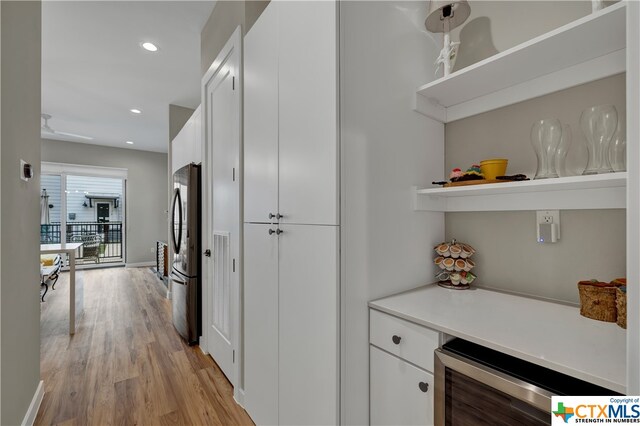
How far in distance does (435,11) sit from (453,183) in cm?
82

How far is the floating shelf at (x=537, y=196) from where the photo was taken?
950 millimetres

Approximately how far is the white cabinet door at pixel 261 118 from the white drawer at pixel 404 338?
0.74 metres

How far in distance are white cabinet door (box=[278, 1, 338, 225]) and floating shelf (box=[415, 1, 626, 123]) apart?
52 centimetres

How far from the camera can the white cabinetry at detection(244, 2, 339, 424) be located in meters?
1.11

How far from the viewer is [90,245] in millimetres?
6902

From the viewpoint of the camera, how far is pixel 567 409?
2.25 feet

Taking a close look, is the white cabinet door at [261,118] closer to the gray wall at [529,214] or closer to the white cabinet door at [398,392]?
the white cabinet door at [398,392]

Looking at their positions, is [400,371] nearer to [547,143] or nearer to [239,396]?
[547,143]

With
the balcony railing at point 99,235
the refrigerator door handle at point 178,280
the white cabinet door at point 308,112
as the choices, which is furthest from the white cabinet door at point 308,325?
the balcony railing at point 99,235

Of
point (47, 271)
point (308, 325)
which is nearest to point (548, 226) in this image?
point (308, 325)

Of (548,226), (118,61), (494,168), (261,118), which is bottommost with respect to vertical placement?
(548,226)

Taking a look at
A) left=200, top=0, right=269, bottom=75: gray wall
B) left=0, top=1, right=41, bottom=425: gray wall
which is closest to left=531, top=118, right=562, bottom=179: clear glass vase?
left=200, top=0, right=269, bottom=75: gray wall

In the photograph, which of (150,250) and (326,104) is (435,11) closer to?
(326,104)

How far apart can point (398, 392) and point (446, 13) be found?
1655 mm
